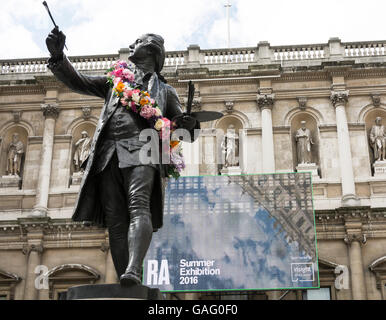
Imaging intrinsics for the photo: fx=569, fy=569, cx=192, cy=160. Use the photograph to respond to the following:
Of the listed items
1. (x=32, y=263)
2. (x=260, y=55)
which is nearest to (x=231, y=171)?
(x=260, y=55)

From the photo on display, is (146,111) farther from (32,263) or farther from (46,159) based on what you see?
(46,159)

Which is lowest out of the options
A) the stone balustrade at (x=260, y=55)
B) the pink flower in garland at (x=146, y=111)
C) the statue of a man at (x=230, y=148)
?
the pink flower in garland at (x=146, y=111)

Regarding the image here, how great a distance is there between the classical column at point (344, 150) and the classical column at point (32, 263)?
408 inches

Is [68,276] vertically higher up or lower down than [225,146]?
lower down

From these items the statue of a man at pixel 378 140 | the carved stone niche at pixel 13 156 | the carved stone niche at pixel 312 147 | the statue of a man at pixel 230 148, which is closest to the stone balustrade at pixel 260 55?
the carved stone niche at pixel 312 147

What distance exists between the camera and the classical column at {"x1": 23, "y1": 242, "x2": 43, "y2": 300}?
61.6ft

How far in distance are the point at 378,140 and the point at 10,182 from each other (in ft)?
43.7

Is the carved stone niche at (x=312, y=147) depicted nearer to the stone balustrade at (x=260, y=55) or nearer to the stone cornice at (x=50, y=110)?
the stone balustrade at (x=260, y=55)

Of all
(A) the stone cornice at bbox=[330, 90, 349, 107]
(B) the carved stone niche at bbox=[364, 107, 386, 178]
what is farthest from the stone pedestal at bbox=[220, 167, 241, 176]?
(B) the carved stone niche at bbox=[364, 107, 386, 178]

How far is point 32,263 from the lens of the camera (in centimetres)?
1911

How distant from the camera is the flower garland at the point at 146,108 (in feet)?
15.4

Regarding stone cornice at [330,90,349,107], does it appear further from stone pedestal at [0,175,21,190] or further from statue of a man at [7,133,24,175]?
stone pedestal at [0,175,21,190]

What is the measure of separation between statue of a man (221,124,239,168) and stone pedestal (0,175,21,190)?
7626mm

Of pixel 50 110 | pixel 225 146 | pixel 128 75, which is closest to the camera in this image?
pixel 128 75
